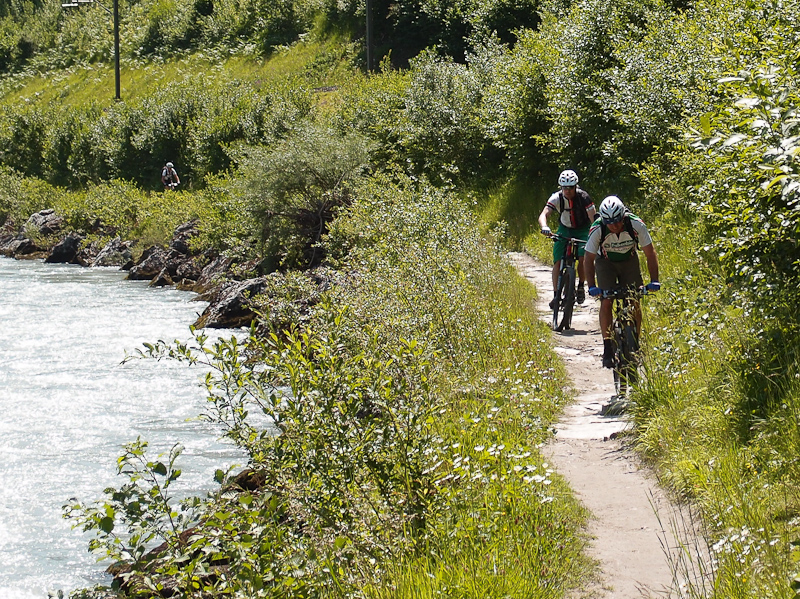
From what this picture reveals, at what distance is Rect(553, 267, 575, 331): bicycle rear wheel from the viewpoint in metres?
12.1

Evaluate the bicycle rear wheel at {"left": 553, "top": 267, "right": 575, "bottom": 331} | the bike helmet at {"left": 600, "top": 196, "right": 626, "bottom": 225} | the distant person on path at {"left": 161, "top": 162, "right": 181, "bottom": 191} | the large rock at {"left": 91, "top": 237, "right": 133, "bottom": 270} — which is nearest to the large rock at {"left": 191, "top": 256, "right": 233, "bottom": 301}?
the large rock at {"left": 91, "top": 237, "right": 133, "bottom": 270}

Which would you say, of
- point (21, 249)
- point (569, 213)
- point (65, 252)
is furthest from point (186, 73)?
point (569, 213)

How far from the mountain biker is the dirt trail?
105 cm

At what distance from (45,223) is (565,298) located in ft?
104

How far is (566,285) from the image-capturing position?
1217 centimetres

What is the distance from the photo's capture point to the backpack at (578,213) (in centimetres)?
1194

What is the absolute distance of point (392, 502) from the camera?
5.70 meters

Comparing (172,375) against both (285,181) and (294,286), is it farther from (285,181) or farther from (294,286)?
(285,181)

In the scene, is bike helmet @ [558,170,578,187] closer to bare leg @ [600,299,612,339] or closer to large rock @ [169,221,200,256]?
bare leg @ [600,299,612,339]

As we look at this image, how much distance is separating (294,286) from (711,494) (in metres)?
8.57

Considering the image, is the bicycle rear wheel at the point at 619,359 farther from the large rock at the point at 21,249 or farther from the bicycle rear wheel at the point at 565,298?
the large rock at the point at 21,249

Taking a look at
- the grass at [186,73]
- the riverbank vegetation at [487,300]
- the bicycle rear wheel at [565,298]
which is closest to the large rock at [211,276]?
the riverbank vegetation at [487,300]

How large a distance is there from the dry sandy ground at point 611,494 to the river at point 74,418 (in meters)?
2.78

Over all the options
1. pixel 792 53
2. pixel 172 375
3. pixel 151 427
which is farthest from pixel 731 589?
pixel 172 375
